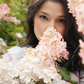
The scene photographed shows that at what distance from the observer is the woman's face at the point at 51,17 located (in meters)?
0.95

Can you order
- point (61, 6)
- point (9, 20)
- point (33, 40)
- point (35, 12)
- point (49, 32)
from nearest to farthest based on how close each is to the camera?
point (49, 32) → point (61, 6) → point (35, 12) → point (33, 40) → point (9, 20)

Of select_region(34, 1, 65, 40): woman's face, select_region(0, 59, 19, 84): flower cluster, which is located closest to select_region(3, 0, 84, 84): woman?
select_region(34, 1, 65, 40): woman's face

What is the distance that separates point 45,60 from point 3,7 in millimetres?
903

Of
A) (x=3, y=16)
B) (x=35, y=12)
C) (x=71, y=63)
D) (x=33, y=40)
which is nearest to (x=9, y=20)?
(x=3, y=16)

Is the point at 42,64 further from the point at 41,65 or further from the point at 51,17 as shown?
the point at 51,17

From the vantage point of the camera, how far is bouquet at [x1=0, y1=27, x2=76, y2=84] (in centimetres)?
59

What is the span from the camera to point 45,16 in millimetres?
1000

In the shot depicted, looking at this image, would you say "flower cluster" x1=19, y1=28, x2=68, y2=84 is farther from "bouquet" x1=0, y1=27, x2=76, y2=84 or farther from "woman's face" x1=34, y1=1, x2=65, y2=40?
"woman's face" x1=34, y1=1, x2=65, y2=40

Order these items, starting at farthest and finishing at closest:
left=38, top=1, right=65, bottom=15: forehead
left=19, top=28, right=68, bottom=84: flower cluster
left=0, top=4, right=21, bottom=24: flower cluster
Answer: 1. left=0, top=4, right=21, bottom=24: flower cluster
2. left=38, top=1, right=65, bottom=15: forehead
3. left=19, top=28, right=68, bottom=84: flower cluster

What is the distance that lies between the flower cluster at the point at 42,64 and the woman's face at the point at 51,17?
34 cm

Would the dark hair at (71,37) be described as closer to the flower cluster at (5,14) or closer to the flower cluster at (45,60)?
the flower cluster at (5,14)

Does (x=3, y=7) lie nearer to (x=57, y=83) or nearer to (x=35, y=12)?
(x=35, y=12)

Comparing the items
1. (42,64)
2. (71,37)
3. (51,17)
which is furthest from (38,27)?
(42,64)

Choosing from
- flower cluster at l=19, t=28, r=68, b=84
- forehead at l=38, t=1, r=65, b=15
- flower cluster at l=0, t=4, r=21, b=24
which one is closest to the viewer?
flower cluster at l=19, t=28, r=68, b=84
